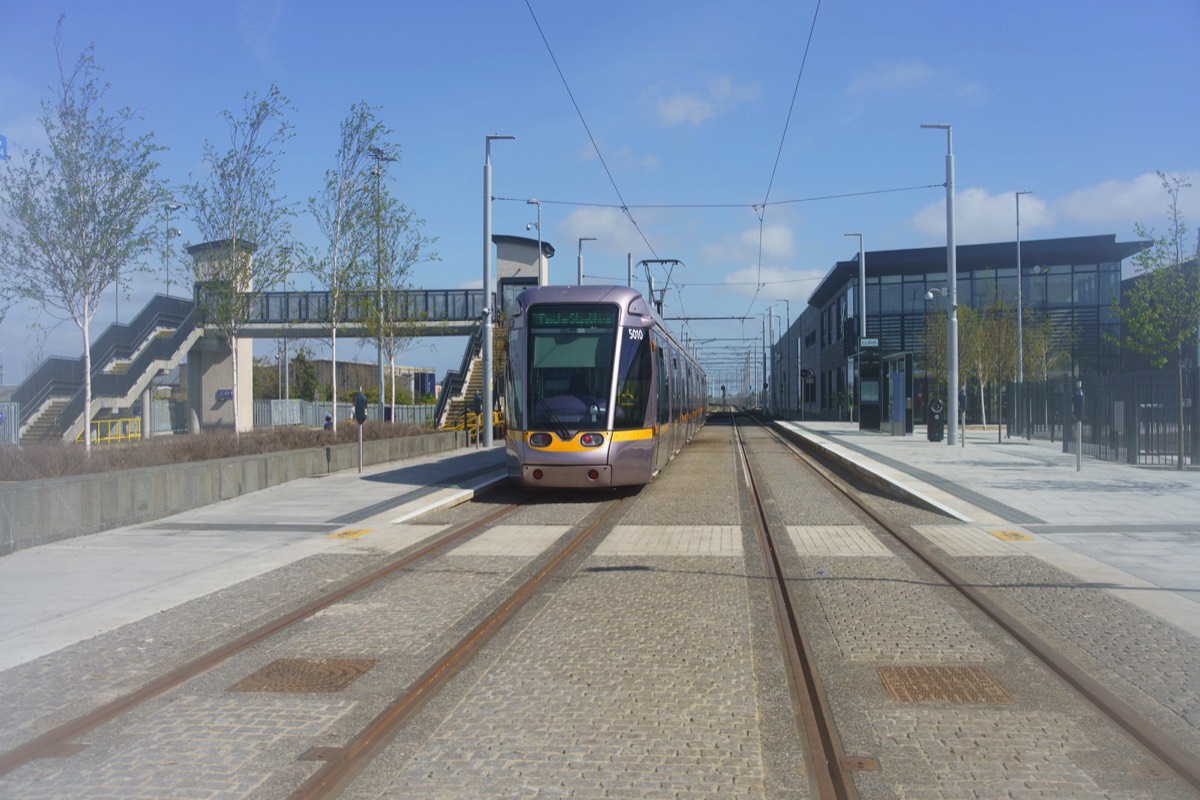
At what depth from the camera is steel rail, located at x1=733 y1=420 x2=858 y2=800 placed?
4.41 metres

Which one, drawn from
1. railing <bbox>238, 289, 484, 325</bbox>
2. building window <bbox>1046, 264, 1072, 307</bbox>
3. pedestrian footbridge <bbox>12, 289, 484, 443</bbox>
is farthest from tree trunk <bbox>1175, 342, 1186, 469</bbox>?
building window <bbox>1046, 264, 1072, 307</bbox>

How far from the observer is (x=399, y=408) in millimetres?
47469

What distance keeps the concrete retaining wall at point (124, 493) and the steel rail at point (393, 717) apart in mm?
5973

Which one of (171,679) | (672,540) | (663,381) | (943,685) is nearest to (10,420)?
(663,381)

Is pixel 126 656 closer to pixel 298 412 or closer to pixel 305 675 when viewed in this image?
pixel 305 675

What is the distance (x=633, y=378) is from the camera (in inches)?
624

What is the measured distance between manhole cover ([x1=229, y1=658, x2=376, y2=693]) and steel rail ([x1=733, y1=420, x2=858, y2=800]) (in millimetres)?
2690

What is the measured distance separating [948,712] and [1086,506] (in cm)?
999

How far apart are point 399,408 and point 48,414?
17203 mm

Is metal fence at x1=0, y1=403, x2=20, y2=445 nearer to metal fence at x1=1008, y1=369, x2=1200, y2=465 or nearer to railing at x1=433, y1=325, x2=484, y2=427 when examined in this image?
railing at x1=433, y1=325, x2=484, y2=427

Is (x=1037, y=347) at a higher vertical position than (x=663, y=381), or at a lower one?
higher

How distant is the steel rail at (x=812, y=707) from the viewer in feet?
14.5

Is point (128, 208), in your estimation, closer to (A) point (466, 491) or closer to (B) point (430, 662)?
(A) point (466, 491)

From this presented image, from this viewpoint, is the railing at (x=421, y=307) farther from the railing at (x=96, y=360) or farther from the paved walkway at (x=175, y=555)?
the paved walkway at (x=175, y=555)
